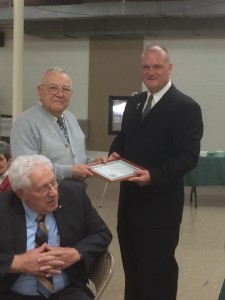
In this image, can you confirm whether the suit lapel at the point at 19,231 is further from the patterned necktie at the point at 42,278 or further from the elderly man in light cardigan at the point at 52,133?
the elderly man in light cardigan at the point at 52,133

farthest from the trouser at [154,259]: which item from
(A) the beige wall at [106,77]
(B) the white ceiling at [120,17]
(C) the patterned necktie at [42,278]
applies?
(A) the beige wall at [106,77]

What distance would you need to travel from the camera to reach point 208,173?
668 cm

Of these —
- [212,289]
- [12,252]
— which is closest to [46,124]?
[12,252]

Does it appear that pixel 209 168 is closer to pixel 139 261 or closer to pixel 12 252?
pixel 139 261

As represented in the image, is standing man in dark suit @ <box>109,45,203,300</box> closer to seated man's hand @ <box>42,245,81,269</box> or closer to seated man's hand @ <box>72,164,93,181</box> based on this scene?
seated man's hand @ <box>72,164,93,181</box>

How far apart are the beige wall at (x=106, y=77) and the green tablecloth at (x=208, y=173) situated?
4.04m

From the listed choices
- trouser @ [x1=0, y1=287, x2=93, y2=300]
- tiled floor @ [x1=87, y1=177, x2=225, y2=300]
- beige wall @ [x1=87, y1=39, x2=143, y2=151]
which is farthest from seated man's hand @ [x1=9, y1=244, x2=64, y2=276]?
beige wall @ [x1=87, y1=39, x2=143, y2=151]

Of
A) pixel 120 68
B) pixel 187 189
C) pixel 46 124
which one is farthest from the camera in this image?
pixel 120 68

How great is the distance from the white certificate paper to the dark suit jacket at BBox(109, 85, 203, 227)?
0.09 meters

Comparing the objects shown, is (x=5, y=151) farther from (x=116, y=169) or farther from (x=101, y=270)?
(x=101, y=270)

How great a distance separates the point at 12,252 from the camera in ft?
6.54

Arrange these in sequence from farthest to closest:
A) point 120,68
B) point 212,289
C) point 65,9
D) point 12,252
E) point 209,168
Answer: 1. point 120,68
2. point 65,9
3. point 209,168
4. point 212,289
5. point 12,252

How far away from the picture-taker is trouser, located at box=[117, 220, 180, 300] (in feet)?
8.48

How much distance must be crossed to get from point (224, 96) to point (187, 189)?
2.36 m
